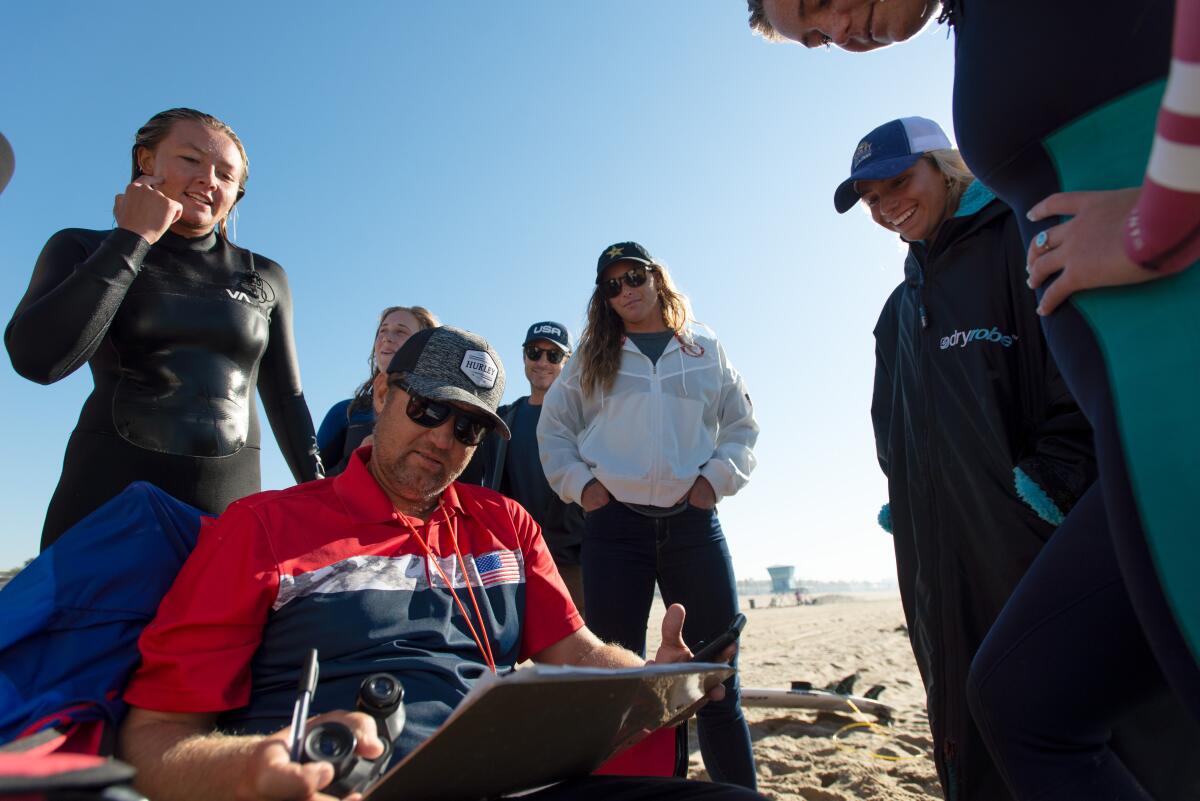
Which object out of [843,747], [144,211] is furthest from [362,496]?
[843,747]

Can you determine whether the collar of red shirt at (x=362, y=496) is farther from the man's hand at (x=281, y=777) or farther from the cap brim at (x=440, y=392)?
the man's hand at (x=281, y=777)

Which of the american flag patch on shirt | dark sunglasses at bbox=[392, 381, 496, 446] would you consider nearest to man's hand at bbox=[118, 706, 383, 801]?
the american flag patch on shirt

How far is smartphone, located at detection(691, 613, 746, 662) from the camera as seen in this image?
196 centimetres

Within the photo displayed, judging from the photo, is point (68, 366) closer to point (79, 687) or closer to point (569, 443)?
point (79, 687)

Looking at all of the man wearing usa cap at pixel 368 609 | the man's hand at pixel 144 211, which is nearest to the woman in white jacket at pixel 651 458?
the man wearing usa cap at pixel 368 609

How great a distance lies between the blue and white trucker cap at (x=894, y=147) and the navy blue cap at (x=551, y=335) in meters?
2.58

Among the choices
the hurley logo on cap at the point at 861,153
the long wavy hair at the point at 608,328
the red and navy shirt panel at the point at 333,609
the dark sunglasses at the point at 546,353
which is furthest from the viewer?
the dark sunglasses at the point at 546,353

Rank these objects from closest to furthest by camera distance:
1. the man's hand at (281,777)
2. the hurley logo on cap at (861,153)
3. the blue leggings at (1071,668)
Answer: the man's hand at (281,777) < the blue leggings at (1071,668) < the hurley logo on cap at (861,153)

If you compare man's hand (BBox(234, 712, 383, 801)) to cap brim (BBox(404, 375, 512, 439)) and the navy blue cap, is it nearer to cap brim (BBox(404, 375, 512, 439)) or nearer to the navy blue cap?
cap brim (BBox(404, 375, 512, 439))

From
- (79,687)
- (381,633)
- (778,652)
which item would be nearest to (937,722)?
(381,633)

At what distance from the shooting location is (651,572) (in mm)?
3582

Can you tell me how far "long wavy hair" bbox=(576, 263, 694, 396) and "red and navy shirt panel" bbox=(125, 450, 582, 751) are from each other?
1743 mm

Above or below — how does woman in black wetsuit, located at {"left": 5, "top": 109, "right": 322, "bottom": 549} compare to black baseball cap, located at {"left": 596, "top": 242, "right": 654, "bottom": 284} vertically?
below

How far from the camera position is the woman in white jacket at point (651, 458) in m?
3.48
